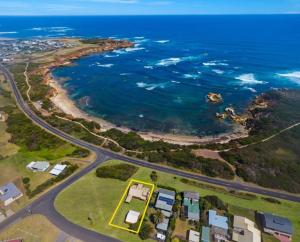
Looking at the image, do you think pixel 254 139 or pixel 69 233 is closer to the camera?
pixel 69 233

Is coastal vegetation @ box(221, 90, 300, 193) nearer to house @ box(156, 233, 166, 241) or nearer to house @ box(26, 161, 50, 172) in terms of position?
house @ box(156, 233, 166, 241)

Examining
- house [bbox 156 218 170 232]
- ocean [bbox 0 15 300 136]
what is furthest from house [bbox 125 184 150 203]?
ocean [bbox 0 15 300 136]

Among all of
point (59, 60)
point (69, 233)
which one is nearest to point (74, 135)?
point (69, 233)

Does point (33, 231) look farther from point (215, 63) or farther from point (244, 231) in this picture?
point (215, 63)

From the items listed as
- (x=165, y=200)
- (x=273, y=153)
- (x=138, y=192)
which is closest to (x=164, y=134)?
(x=138, y=192)

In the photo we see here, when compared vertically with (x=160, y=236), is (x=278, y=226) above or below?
above

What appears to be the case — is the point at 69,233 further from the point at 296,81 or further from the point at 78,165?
the point at 296,81

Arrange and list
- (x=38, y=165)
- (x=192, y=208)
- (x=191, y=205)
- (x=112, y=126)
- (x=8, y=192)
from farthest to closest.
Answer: (x=112, y=126) → (x=38, y=165) → (x=8, y=192) → (x=191, y=205) → (x=192, y=208)
